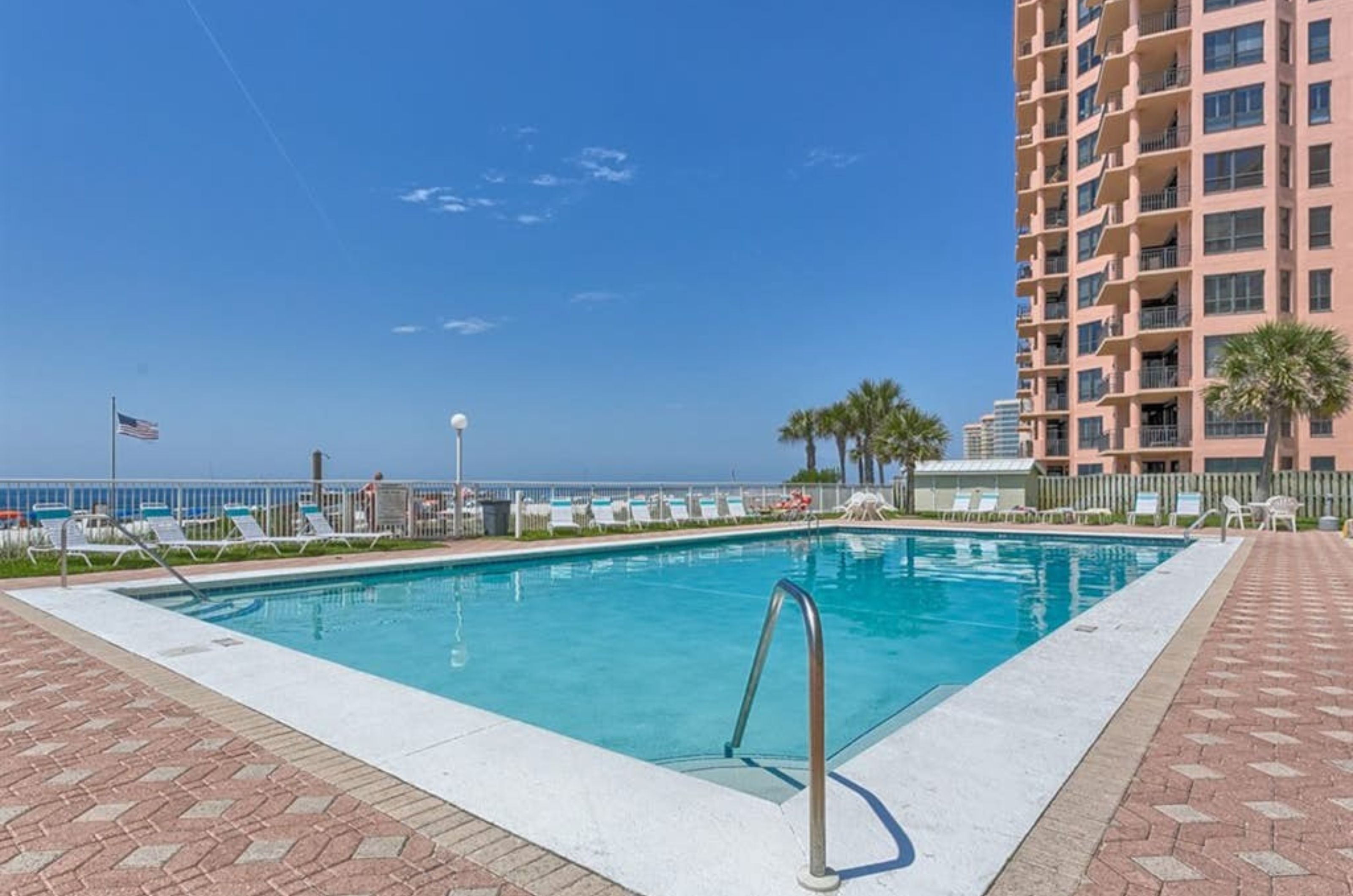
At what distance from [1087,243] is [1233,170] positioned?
7172 mm

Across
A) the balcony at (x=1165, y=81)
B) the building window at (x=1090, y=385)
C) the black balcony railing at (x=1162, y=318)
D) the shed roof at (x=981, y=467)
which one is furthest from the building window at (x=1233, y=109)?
the shed roof at (x=981, y=467)

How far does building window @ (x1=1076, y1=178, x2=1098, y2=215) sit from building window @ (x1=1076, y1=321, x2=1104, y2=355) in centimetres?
520

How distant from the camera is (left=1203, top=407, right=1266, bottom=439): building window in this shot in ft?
83.6

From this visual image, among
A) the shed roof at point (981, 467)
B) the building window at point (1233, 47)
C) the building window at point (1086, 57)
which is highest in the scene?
the building window at point (1086, 57)

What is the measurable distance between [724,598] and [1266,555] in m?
8.91

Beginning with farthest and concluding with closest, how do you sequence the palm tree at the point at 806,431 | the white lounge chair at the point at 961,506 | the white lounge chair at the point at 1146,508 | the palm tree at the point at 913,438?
the palm tree at the point at 806,431 → the palm tree at the point at 913,438 → the white lounge chair at the point at 961,506 → the white lounge chair at the point at 1146,508

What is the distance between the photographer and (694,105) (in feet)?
81.9

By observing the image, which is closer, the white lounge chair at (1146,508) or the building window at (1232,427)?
A: the white lounge chair at (1146,508)

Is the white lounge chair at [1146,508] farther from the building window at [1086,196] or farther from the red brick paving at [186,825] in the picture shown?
the red brick paving at [186,825]

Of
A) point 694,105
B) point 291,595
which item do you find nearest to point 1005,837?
point 291,595

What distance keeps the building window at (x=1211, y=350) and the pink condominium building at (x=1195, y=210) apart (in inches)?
2.5

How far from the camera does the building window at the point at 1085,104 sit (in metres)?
32.9

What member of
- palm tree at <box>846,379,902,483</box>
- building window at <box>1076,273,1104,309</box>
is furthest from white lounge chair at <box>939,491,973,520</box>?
building window at <box>1076,273,1104,309</box>

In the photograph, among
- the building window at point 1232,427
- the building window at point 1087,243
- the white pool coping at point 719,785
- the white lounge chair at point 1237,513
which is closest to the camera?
the white pool coping at point 719,785
